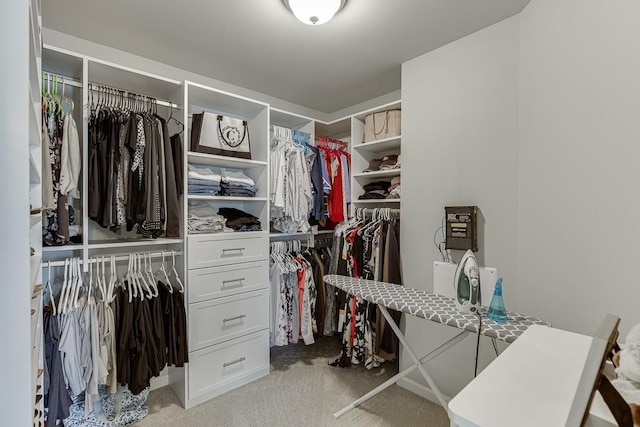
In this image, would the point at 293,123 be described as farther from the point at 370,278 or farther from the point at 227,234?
the point at 370,278

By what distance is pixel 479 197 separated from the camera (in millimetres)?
1827

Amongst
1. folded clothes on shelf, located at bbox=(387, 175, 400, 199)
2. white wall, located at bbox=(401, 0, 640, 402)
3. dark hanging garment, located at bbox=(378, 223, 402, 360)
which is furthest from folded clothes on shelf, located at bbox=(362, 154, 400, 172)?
dark hanging garment, located at bbox=(378, 223, 402, 360)

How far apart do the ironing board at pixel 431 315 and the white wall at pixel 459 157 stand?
34 centimetres

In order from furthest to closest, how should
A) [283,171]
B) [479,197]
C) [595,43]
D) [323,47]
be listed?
1. [283,171]
2. [323,47]
3. [479,197]
4. [595,43]

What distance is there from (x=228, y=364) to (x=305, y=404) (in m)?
0.64

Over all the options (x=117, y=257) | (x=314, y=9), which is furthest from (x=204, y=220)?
(x=314, y=9)

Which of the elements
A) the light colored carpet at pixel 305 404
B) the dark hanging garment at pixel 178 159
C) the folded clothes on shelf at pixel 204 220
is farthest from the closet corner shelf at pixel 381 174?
the light colored carpet at pixel 305 404

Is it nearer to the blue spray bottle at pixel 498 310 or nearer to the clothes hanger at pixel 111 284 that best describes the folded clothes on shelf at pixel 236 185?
the clothes hanger at pixel 111 284

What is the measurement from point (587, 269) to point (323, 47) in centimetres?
200

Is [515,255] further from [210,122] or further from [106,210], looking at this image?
[106,210]

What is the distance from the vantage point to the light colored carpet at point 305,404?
1.81 m

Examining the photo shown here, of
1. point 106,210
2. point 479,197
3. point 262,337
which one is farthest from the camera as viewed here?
point 262,337

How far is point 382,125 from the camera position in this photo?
241 centimetres

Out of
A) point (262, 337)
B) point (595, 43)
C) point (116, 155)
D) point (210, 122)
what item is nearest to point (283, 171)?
point (210, 122)
